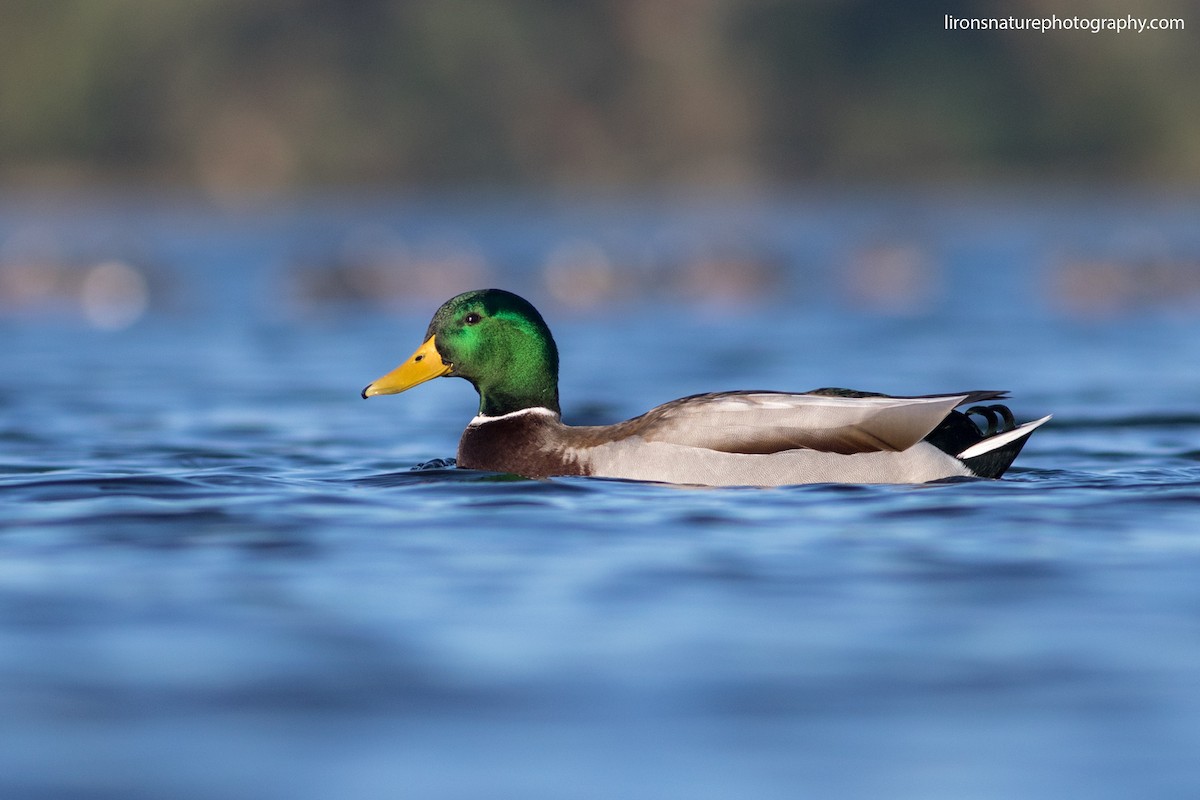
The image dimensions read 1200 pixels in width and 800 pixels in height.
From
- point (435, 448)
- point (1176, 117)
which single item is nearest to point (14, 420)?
point (435, 448)

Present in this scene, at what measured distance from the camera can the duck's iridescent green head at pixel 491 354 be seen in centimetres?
991

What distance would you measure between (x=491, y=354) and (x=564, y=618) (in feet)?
11.4

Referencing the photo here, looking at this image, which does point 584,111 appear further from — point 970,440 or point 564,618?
point 564,618

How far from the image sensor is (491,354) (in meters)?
9.95

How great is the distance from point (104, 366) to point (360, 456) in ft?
25.6

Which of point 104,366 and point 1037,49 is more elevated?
point 1037,49

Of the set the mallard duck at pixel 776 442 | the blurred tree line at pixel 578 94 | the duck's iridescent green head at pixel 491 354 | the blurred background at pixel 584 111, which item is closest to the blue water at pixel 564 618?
the mallard duck at pixel 776 442

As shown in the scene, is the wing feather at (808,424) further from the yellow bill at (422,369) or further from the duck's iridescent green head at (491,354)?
the yellow bill at (422,369)

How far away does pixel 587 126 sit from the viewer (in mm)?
101938

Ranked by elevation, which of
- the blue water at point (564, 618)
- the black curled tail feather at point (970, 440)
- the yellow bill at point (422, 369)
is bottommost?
the blue water at point (564, 618)

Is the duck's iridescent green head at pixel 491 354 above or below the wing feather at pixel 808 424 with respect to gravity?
above

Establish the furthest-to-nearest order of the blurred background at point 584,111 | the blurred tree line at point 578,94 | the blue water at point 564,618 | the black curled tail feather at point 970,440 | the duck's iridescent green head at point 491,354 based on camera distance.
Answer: the blurred tree line at point 578,94 < the blurred background at point 584,111 < the duck's iridescent green head at point 491,354 < the black curled tail feather at point 970,440 < the blue water at point 564,618

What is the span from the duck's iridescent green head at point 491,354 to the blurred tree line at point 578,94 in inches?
3321

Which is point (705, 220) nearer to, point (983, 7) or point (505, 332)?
point (983, 7)
